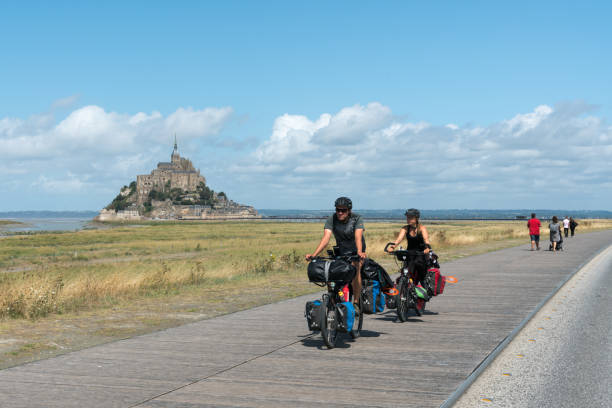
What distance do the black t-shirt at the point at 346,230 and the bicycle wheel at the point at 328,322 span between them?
78 centimetres

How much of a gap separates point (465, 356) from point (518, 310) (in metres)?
4.47

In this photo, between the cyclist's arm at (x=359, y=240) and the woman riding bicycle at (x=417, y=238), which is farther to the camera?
the woman riding bicycle at (x=417, y=238)

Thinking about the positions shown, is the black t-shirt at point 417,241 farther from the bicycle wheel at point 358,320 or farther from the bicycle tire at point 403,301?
the bicycle wheel at point 358,320

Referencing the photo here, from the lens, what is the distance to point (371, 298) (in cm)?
880

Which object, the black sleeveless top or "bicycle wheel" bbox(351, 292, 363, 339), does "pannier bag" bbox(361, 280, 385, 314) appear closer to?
"bicycle wheel" bbox(351, 292, 363, 339)

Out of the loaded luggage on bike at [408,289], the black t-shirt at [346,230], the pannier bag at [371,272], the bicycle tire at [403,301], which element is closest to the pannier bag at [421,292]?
the loaded luggage on bike at [408,289]

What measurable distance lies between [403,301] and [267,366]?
383cm

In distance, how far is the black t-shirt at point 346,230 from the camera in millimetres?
8398

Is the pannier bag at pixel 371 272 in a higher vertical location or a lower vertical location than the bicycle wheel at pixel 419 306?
higher

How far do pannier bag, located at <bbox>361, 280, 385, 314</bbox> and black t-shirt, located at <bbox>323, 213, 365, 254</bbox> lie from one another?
0.69 m

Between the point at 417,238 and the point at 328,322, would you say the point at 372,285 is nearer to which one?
the point at 328,322

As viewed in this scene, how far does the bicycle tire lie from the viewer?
9992 mm

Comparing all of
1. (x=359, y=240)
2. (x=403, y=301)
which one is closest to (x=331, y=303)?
(x=359, y=240)

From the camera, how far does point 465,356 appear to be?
24.5 ft
